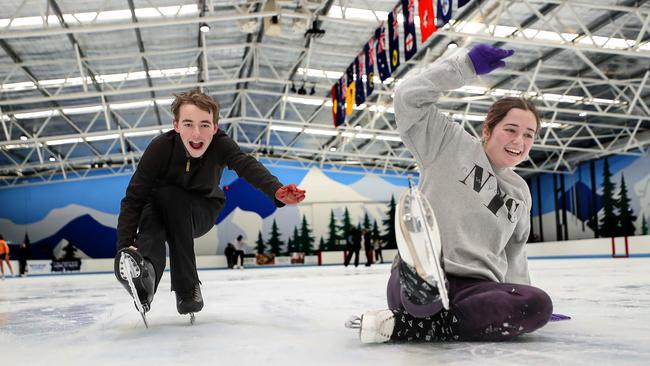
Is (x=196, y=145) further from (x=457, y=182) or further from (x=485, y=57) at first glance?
(x=485, y=57)

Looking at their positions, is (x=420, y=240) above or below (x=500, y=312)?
above

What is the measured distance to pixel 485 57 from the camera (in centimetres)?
193

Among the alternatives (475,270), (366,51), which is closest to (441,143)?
(475,270)

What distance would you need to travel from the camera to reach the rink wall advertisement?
77.8ft

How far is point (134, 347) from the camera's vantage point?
1.91 meters

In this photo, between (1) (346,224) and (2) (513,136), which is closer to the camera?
(2) (513,136)

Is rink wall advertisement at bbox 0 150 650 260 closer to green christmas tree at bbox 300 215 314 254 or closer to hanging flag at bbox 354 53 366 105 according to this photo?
green christmas tree at bbox 300 215 314 254

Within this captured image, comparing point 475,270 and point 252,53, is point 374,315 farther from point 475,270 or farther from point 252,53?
point 252,53

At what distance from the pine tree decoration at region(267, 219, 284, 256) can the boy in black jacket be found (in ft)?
73.2

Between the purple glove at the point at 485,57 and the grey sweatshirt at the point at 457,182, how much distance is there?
2 centimetres

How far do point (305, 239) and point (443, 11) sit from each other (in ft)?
60.9

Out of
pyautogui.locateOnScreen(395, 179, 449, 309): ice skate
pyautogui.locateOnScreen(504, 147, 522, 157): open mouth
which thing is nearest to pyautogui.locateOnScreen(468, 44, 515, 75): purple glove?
pyautogui.locateOnScreen(504, 147, 522, 157): open mouth

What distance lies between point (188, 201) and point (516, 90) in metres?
14.4

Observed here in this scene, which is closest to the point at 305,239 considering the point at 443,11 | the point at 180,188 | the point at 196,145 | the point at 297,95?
the point at 297,95
